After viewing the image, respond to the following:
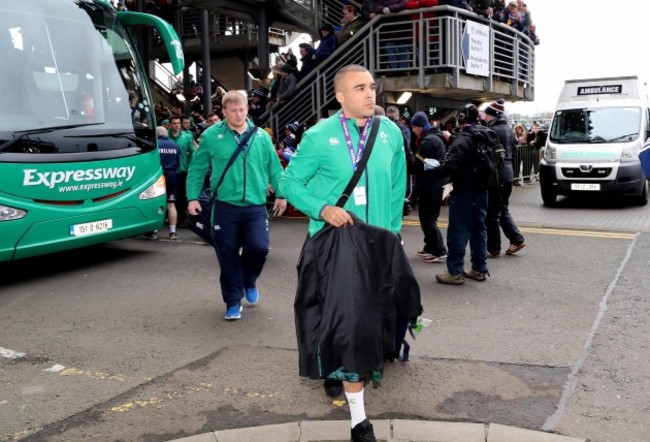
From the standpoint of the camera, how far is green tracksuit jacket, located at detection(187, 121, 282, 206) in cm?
552

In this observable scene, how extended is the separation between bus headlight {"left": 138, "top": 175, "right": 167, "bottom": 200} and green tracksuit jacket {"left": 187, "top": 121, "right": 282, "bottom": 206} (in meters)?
2.50

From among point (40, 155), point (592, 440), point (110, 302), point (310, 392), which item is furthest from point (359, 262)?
point (40, 155)

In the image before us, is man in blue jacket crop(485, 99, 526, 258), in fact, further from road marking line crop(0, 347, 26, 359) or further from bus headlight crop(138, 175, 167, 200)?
road marking line crop(0, 347, 26, 359)

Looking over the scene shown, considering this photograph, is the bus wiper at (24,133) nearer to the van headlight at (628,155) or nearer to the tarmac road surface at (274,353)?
the tarmac road surface at (274,353)

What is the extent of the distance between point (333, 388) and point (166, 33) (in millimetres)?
5640

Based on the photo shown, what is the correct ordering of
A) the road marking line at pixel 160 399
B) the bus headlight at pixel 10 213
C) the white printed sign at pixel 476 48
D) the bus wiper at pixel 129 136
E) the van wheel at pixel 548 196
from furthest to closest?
the white printed sign at pixel 476 48 → the van wheel at pixel 548 196 → the bus wiper at pixel 129 136 → the bus headlight at pixel 10 213 → the road marking line at pixel 160 399

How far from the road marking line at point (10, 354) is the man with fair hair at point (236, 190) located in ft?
5.35

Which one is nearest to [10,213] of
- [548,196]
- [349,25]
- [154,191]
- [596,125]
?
[154,191]

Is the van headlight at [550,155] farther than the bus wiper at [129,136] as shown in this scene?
Yes

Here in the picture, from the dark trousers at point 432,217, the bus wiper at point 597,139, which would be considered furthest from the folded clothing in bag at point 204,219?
the bus wiper at point 597,139

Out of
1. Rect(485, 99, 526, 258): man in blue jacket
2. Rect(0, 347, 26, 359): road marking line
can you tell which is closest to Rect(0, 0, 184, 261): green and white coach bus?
Rect(0, 347, 26, 359): road marking line

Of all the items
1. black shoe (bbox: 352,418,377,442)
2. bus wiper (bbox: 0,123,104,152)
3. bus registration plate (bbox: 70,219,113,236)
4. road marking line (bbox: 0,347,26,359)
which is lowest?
road marking line (bbox: 0,347,26,359)

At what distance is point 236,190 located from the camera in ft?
18.1

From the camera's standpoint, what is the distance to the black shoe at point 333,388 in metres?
3.97
